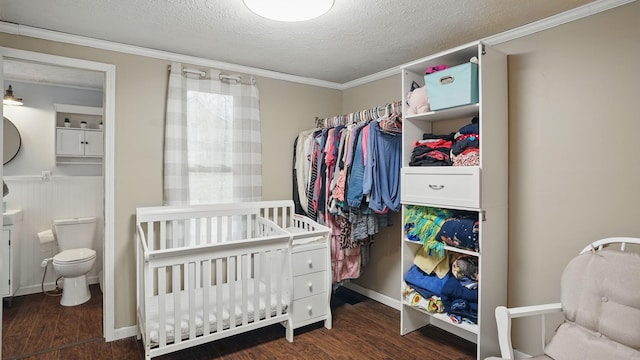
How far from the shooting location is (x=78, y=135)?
378cm

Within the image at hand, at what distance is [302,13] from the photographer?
5.83 feet

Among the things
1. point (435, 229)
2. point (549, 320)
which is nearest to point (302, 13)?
point (435, 229)

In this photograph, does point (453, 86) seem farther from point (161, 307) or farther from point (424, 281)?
point (161, 307)

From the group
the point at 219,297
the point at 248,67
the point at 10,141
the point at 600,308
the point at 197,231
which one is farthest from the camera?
the point at 10,141

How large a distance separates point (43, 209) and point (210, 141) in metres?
2.17

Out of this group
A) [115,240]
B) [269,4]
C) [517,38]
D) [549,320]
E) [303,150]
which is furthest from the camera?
[303,150]

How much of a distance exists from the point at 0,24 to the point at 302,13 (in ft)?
6.61

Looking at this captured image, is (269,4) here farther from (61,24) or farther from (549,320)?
(549,320)

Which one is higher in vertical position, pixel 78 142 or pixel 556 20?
pixel 556 20

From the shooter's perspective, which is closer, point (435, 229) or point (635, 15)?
point (635, 15)

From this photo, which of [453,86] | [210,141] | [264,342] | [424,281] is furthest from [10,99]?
[424,281]

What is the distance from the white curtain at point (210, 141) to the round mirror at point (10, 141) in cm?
201

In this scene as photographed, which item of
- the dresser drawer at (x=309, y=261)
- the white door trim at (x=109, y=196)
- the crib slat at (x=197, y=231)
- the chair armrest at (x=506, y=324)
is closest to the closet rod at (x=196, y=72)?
the white door trim at (x=109, y=196)

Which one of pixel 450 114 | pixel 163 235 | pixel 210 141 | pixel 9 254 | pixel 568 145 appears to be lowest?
pixel 9 254
